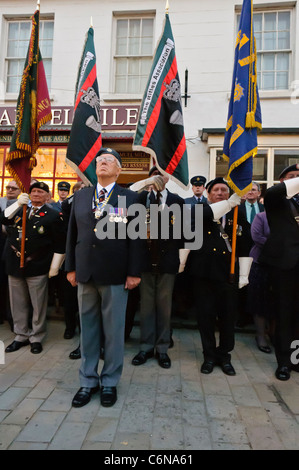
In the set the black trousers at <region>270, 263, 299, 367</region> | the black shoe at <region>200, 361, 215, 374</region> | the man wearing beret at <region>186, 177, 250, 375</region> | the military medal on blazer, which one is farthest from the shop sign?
the black shoe at <region>200, 361, 215, 374</region>

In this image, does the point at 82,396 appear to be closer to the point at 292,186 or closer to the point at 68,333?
the point at 68,333

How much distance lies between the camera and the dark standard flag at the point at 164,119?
3.51 meters

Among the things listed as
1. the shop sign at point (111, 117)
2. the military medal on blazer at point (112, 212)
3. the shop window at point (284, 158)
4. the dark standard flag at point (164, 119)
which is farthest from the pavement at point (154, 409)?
the shop sign at point (111, 117)

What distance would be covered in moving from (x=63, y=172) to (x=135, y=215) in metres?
5.60

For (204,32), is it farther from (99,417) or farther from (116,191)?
(99,417)

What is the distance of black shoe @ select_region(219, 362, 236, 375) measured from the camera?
326 centimetres

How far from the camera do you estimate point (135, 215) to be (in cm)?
277

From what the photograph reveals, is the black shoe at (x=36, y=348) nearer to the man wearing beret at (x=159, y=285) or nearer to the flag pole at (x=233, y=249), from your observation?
the man wearing beret at (x=159, y=285)

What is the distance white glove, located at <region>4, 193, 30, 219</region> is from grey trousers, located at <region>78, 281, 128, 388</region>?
1.50 metres

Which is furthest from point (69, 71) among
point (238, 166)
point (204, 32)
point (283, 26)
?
point (238, 166)

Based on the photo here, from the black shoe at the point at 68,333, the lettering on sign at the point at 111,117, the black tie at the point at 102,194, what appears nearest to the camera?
the black tie at the point at 102,194

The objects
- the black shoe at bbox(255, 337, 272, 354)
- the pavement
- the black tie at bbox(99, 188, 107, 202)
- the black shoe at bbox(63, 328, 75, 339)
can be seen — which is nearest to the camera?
the pavement

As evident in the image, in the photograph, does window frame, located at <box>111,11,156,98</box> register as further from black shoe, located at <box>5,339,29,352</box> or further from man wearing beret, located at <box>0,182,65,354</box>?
black shoe, located at <box>5,339,29,352</box>
